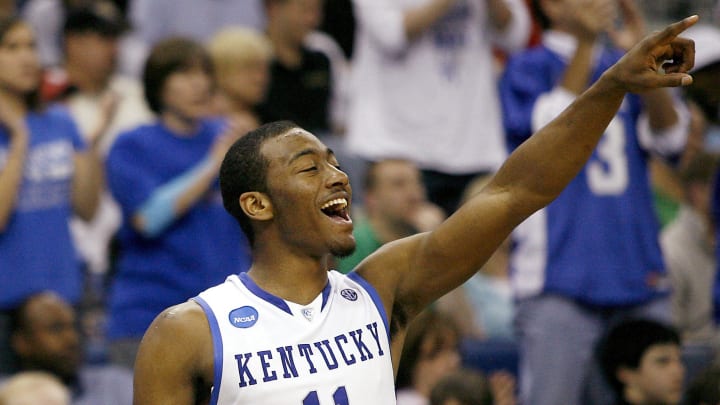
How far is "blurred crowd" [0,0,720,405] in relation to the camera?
5992 mm

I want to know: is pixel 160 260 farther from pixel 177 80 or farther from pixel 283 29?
pixel 283 29

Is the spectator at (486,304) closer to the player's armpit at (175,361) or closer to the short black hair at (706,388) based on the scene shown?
the short black hair at (706,388)

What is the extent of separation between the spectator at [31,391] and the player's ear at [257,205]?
82.9 inches

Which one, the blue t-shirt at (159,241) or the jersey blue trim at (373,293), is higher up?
the jersey blue trim at (373,293)

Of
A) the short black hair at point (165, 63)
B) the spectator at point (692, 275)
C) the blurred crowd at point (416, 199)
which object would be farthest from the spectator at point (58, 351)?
the spectator at point (692, 275)

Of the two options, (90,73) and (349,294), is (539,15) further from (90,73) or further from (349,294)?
(349,294)

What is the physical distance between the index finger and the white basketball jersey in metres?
1.11

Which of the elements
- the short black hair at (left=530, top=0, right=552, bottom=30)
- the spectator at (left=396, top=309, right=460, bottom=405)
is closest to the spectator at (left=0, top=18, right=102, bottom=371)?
the spectator at (left=396, top=309, right=460, bottom=405)

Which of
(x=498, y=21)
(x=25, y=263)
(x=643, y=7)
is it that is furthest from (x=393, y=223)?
(x=643, y=7)

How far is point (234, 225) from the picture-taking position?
6590 mm

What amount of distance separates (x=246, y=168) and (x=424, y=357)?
A: 2.53 m

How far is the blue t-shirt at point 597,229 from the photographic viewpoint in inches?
235

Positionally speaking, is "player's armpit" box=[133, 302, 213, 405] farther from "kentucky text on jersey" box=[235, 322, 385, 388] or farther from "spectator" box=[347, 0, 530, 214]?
"spectator" box=[347, 0, 530, 214]

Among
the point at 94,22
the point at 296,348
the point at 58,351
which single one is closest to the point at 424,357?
the point at 58,351
